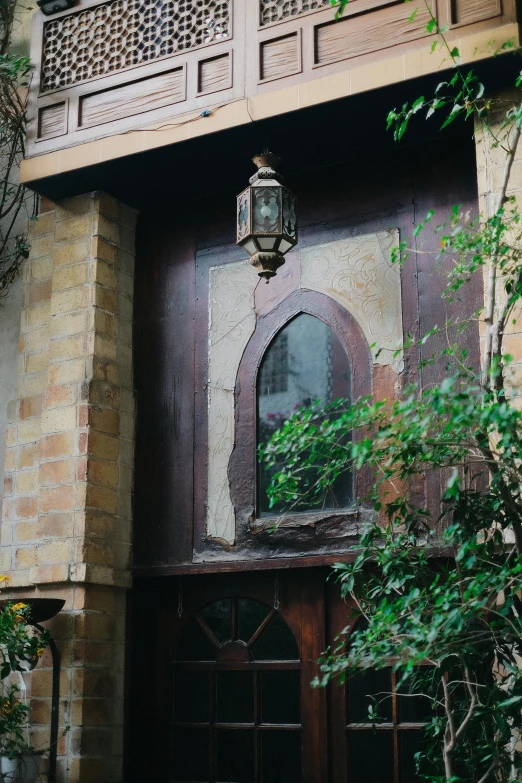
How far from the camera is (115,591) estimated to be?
611cm

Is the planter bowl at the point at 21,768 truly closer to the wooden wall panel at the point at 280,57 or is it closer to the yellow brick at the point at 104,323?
the yellow brick at the point at 104,323

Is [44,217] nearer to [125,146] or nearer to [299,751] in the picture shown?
[125,146]

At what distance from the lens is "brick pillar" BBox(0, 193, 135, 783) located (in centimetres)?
582

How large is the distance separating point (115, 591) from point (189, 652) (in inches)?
22.2

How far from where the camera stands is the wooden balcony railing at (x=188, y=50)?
5.49 m

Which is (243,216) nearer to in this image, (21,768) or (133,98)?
(133,98)

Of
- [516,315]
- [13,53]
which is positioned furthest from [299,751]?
[13,53]

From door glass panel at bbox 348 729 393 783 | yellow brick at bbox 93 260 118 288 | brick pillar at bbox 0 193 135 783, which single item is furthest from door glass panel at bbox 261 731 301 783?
yellow brick at bbox 93 260 118 288

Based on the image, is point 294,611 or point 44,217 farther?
point 44,217

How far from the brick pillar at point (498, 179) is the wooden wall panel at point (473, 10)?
40 centimetres

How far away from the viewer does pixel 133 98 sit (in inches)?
245

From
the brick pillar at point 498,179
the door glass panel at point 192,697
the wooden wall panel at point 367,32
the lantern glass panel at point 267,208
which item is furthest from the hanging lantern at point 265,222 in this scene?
the door glass panel at point 192,697

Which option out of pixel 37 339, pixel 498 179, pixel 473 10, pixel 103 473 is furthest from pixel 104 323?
pixel 473 10

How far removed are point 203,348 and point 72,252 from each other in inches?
40.8
